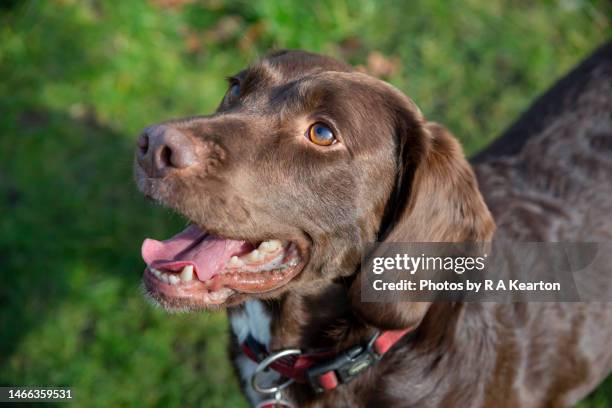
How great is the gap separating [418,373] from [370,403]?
23cm

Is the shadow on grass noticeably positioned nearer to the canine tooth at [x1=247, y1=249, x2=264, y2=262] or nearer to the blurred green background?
the blurred green background

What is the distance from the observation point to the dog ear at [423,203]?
9.07 feet

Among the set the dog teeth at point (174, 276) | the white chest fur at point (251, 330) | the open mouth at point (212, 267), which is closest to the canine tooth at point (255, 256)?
the open mouth at point (212, 267)

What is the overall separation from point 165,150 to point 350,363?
1.11 metres

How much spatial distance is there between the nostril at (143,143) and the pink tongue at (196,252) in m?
0.45

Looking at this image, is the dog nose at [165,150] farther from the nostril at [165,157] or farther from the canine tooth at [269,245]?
the canine tooth at [269,245]

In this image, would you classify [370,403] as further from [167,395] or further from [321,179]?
[167,395]

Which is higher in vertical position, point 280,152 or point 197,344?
point 280,152

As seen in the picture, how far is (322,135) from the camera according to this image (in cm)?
277

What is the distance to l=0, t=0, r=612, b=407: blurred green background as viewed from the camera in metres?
4.32

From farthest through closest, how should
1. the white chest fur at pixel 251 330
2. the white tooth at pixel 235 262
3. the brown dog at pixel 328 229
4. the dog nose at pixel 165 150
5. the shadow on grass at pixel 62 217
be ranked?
1. the shadow on grass at pixel 62 217
2. the white chest fur at pixel 251 330
3. the white tooth at pixel 235 262
4. the brown dog at pixel 328 229
5. the dog nose at pixel 165 150

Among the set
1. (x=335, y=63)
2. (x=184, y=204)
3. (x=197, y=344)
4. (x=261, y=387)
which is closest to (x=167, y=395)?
(x=197, y=344)

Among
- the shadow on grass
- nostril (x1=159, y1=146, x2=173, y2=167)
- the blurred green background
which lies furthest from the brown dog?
the shadow on grass

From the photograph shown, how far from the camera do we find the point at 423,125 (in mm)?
2877
